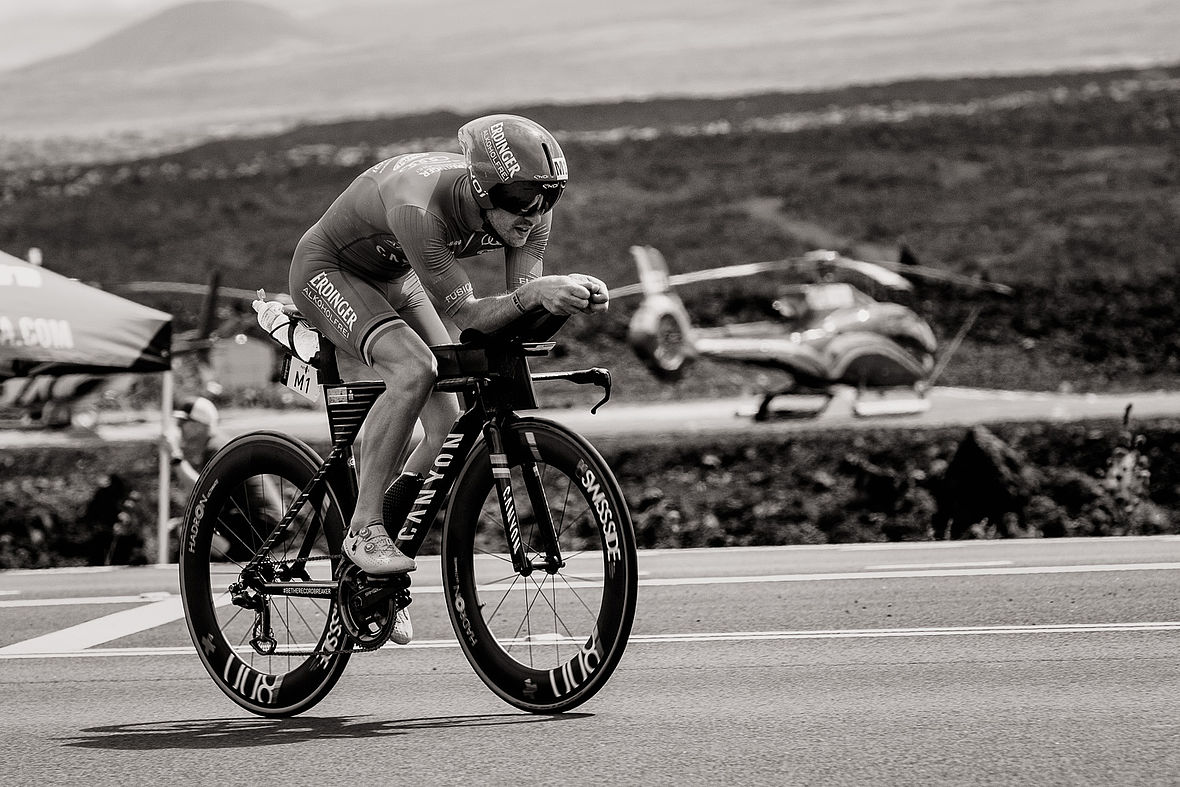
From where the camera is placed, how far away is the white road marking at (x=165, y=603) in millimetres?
7801

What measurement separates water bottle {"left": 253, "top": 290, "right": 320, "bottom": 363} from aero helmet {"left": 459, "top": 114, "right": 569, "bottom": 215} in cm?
97

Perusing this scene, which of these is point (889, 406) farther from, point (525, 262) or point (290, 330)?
point (525, 262)

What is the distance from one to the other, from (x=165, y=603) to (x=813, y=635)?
12.4 feet

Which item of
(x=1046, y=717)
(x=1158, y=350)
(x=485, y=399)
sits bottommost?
(x=1046, y=717)

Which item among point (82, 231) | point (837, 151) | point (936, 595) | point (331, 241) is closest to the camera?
point (331, 241)

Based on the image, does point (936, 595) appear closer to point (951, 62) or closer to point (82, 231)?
point (82, 231)

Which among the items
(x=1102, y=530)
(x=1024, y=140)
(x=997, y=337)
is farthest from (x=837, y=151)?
(x=1102, y=530)

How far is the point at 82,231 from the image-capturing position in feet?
179

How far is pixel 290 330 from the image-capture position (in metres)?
6.02

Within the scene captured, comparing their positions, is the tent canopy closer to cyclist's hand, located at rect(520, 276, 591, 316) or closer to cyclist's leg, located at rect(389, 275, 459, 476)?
cyclist's leg, located at rect(389, 275, 459, 476)

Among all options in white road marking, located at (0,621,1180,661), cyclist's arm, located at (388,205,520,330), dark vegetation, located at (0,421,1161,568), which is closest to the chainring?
cyclist's arm, located at (388,205,520,330)

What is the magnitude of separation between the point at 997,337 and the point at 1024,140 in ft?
77.6

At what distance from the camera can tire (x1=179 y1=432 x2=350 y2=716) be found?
228 inches

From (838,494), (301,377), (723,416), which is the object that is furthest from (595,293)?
(723,416)
